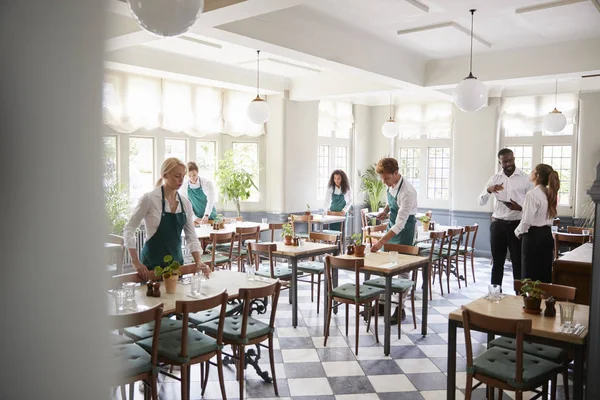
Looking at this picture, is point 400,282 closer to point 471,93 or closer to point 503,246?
point 503,246

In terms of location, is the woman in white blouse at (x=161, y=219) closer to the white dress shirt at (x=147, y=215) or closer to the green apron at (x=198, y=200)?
the white dress shirt at (x=147, y=215)

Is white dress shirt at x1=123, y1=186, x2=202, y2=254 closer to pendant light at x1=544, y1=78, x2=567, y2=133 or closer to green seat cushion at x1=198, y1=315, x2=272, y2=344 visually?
green seat cushion at x1=198, y1=315, x2=272, y2=344

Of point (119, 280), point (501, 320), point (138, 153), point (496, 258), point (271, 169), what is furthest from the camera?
point (271, 169)

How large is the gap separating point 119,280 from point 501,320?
8.57ft

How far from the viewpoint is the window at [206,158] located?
9.41 metres

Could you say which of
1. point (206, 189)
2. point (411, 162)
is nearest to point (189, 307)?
point (206, 189)

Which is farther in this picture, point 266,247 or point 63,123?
point 266,247

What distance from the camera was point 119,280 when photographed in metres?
3.76

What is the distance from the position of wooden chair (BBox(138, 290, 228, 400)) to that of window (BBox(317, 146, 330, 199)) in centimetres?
781

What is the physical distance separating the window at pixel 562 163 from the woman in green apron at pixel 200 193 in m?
6.48

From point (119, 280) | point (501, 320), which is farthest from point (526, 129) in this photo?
point (119, 280)

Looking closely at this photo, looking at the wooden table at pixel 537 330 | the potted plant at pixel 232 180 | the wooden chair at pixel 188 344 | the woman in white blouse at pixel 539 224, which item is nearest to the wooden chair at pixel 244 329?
the wooden chair at pixel 188 344

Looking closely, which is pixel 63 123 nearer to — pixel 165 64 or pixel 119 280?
pixel 119 280

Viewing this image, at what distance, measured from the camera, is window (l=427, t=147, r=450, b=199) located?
11.2 meters
